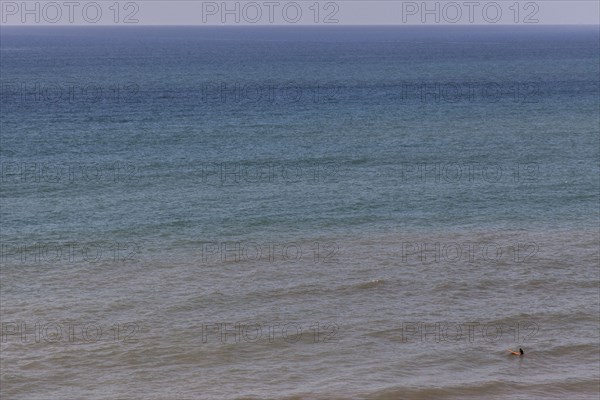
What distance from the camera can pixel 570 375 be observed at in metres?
24.7

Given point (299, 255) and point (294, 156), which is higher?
point (294, 156)

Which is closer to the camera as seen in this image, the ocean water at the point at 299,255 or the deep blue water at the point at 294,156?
the ocean water at the point at 299,255

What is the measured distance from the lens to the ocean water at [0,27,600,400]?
2550 centimetres

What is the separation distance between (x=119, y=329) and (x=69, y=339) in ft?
5.66

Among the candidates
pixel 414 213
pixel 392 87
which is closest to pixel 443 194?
pixel 414 213

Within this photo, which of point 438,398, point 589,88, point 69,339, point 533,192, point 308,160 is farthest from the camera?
point 589,88

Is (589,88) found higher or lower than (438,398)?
higher

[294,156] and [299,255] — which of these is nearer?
[299,255]

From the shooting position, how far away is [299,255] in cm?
3622

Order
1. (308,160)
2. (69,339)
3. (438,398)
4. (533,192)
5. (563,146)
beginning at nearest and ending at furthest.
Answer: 1. (438,398)
2. (69,339)
3. (533,192)
4. (308,160)
5. (563,146)

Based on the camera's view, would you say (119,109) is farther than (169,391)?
Yes

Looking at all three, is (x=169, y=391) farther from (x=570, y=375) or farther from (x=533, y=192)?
(x=533, y=192)

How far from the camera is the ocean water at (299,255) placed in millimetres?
25500

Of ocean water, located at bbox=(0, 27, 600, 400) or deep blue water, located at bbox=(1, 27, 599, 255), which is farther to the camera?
deep blue water, located at bbox=(1, 27, 599, 255)
